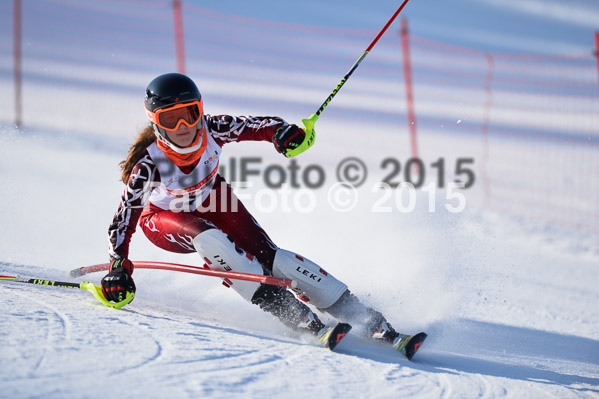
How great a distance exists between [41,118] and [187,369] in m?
9.02

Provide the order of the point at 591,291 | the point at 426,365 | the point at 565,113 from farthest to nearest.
Answer: 1. the point at 565,113
2. the point at 591,291
3. the point at 426,365

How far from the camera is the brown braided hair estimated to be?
3131 mm

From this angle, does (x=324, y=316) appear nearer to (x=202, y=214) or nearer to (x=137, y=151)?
(x=202, y=214)

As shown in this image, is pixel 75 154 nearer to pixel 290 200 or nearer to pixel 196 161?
pixel 290 200

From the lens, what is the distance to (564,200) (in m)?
8.41

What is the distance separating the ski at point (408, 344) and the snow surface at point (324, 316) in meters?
0.07

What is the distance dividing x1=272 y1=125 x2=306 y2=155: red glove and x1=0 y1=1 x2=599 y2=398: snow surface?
3.30 feet

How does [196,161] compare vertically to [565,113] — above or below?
below

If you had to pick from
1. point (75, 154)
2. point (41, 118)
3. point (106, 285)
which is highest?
point (41, 118)

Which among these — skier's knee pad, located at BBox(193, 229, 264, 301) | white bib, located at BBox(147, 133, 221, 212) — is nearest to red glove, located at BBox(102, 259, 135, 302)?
skier's knee pad, located at BBox(193, 229, 264, 301)

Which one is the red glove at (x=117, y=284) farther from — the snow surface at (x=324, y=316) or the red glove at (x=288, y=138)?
the red glove at (x=288, y=138)

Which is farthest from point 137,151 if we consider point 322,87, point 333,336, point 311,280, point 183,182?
point 322,87

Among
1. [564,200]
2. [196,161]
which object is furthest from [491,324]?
[564,200]

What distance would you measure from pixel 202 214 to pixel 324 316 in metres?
0.95
